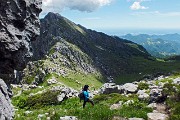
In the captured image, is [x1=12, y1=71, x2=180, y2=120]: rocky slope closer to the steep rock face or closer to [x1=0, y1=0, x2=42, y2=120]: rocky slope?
[x1=0, y1=0, x2=42, y2=120]: rocky slope

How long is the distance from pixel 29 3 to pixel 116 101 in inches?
646

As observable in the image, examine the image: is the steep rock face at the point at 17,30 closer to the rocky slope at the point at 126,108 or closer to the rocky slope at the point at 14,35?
the rocky slope at the point at 14,35

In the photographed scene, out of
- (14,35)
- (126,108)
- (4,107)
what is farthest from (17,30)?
(126,108)

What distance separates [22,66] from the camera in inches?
882

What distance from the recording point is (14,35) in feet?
66.0

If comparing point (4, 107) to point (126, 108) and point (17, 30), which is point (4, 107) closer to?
point (17, 30)

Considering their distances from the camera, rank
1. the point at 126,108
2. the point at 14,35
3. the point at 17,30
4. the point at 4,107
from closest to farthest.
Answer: the point at 4,107 < the point at 14,35 < the point at 17,30 < the point at 126,108

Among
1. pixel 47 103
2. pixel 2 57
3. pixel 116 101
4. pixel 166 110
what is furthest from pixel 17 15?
pixel 47 103

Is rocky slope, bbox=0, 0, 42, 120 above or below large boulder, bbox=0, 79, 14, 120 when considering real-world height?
above

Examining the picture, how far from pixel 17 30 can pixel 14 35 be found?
725 mm

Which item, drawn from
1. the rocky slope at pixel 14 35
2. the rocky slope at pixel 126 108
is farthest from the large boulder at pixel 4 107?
the rocky slope at pixel 126 108

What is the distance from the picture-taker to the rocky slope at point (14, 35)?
63.5 feet

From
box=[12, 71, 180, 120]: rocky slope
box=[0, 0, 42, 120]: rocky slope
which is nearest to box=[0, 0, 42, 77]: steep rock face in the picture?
box=[0, 0, 42, 120]: rocky slope

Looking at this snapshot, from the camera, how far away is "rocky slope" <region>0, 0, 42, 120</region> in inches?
762
